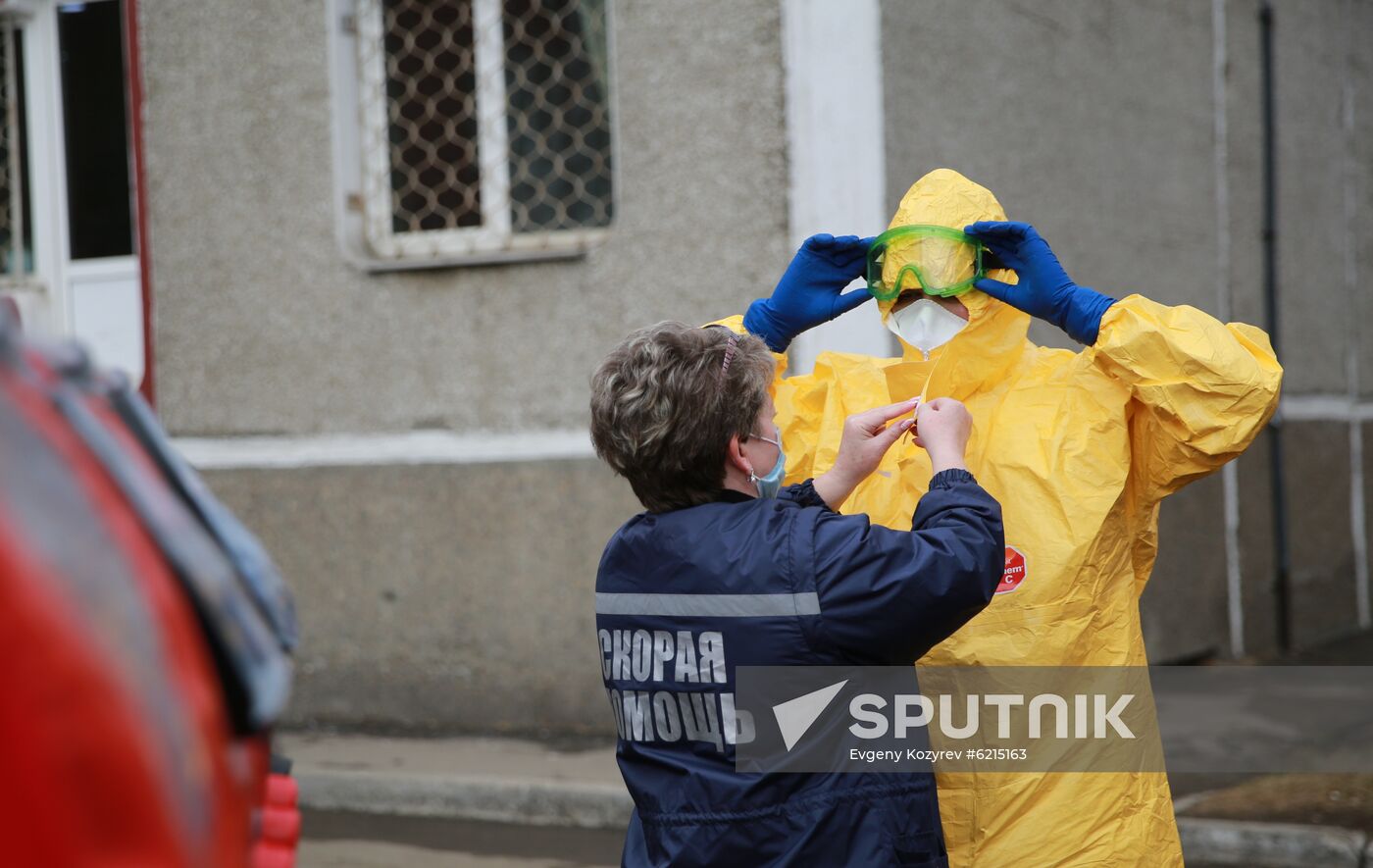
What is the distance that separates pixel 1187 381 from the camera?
224 cm

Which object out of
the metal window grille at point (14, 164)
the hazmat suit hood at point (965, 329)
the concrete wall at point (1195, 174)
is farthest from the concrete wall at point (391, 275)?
the hazmat suit hood at point (965, 329)

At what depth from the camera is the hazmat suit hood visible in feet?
8.20

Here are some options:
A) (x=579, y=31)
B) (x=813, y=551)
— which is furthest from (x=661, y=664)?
(x=579, y=31)

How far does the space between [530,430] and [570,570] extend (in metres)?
0.62

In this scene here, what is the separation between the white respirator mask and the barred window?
3.73m

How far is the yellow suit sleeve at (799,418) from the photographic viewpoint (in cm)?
252

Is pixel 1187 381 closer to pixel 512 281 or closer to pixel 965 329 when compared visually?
pixel 965 329

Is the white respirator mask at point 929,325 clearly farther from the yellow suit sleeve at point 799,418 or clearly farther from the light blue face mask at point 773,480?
the light blue face mask at point 773,480

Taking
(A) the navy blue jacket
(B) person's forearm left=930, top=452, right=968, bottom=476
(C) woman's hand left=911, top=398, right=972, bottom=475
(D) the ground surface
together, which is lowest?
(D) the ground surface

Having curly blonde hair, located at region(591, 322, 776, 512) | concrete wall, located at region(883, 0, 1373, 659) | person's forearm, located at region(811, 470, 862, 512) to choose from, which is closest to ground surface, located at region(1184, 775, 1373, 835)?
concrete wall, located at region(883, 0, 1373, 659)

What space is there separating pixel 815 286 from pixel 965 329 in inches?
13.5

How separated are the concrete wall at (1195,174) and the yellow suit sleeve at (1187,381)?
11.4 ft

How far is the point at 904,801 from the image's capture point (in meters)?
1.94

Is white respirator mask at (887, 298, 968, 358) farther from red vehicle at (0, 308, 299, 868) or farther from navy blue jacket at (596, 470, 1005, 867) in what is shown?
red vehicle at (0, 308, 299, 868)
